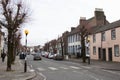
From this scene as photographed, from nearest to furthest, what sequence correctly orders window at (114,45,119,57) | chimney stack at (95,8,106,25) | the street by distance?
1. the street
2. window at (114,45,119,57)
3. chimney stack at (95,8,106,25)

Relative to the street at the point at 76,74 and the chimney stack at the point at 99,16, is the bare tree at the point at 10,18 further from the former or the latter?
the chimney stack at the point at 99,16

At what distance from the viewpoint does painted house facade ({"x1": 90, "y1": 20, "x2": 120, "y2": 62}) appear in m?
45.4

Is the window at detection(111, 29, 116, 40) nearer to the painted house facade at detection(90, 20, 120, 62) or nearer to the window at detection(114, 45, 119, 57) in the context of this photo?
the painted house facade at detection(90, 20, 120, 62)

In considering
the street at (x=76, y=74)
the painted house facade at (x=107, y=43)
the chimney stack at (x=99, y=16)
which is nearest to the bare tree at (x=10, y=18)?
the street at (x=76, y=74)

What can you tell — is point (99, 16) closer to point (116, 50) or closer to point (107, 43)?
point (107, 43)

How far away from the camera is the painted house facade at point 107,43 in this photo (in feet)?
149

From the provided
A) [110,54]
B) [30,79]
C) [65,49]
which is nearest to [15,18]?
[30,79]

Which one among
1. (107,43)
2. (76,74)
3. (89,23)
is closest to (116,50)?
(107,43)

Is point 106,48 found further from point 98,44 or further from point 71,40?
point 71,40

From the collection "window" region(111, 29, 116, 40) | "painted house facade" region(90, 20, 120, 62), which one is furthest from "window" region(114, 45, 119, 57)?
"window" region(111, 29, 116, 40)

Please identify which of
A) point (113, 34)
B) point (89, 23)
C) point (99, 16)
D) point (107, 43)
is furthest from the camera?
point (89, 23)

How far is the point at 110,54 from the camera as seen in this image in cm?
4816

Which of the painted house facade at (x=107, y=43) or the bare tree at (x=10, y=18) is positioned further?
the painted house facade at (x=107, y=43)

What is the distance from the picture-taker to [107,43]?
4916 cm
